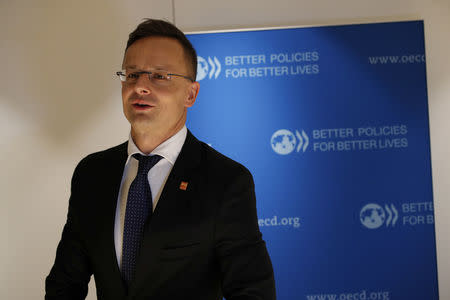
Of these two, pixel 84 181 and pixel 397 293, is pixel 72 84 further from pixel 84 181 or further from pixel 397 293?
pixel 397 293

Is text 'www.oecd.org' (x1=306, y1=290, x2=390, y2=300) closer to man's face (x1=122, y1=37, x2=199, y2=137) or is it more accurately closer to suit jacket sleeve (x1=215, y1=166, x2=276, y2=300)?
suit jacket sleeve (x1=215, y1=166, x2=276, y2=300)

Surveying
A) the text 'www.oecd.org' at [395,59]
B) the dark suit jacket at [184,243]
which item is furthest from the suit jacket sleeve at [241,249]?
the text 'www.oecd.org' at [395,59]

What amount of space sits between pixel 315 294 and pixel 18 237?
2.18 m

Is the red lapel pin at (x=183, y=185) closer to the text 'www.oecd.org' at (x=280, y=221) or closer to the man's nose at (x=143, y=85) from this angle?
the man's nose at (x=143, y=85)

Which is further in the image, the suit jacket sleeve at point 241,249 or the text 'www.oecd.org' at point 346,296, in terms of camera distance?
the text 'www.oecd.org' at point 346,296

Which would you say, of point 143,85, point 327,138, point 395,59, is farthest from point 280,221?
point 143,85

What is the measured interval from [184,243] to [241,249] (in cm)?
15

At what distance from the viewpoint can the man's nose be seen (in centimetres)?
125

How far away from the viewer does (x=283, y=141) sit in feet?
10.2

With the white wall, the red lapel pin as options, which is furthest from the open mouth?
the white wall

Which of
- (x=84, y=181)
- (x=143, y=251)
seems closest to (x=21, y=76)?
(x=84, y=181)

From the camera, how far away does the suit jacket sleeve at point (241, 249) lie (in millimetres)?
1107

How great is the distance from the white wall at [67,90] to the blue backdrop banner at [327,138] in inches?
6.4

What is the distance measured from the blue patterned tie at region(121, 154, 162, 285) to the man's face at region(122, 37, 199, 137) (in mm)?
111
